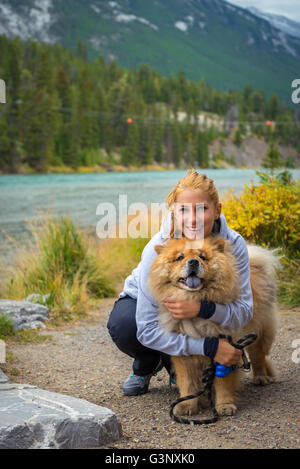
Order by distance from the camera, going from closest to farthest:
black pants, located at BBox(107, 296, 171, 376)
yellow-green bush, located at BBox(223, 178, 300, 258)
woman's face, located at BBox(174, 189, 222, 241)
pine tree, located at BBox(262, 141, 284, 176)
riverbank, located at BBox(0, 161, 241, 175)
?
woman's face, located at BBox(174, 189, 222, 241), black pants, located at BBox(107, 296, 171, 376), yellow-green bush, located at BBox(223, 178, 300, 258), pine tree, located at BBox(262, 141, 284, 176), riverbank, located at BBox(0, 161, 241, 175)

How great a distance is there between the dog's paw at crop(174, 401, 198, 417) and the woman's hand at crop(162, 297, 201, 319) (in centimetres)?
62

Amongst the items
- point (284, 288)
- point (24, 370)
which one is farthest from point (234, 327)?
point (284, 288)

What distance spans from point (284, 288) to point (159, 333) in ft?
12.1

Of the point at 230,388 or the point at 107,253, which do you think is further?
the point at 107,253

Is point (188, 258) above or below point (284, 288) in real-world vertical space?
above

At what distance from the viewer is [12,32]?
589 feet

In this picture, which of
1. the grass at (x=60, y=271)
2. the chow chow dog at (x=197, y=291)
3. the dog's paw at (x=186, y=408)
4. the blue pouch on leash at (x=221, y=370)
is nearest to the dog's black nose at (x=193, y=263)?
the chow chow dog at (x=197, y=291)

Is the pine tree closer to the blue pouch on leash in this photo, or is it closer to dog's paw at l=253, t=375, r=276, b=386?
dog's paw at l=253, t=375, r=276, b=386

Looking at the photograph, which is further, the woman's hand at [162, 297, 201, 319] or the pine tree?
the pine tree

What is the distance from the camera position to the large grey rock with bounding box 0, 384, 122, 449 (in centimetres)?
251

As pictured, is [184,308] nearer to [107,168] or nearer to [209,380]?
[209,380]

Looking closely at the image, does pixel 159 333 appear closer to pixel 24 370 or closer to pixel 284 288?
pixel 24 370

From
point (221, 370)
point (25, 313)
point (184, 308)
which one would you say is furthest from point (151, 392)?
point (25, 313)

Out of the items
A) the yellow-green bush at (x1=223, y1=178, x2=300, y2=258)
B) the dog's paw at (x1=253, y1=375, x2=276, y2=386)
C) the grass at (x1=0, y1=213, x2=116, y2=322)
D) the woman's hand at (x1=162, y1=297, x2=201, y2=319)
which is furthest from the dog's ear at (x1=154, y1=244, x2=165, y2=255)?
the grass at (x1=0, y1=213, x2=116, y2=322)
